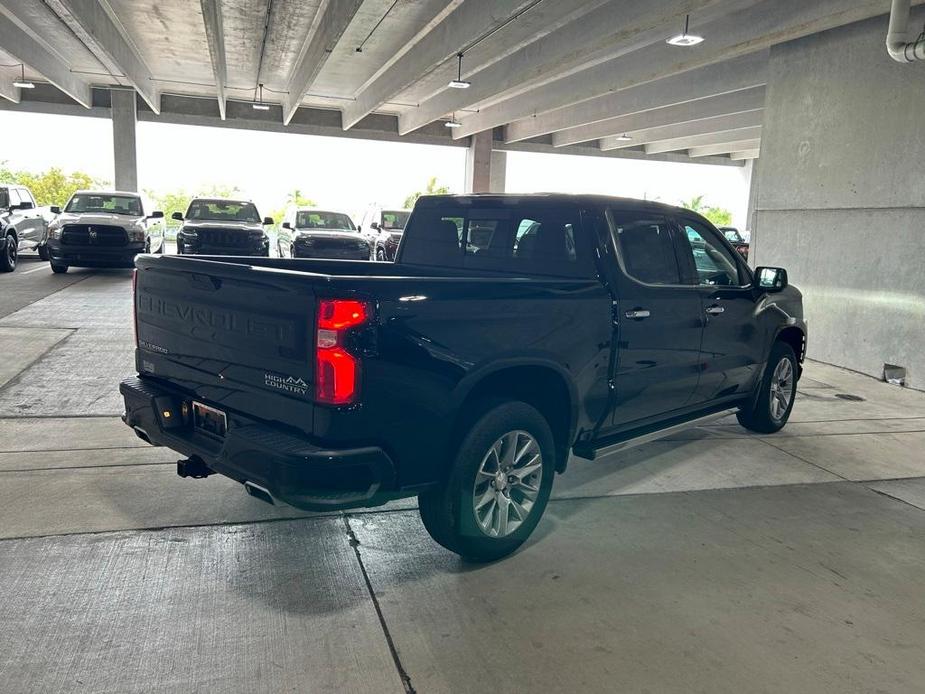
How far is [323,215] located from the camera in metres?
18.8

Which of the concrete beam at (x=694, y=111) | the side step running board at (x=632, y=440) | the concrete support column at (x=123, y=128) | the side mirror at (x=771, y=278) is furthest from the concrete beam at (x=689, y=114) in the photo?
the side step running board at (x=632, y=440)

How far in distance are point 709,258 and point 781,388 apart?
1698mm

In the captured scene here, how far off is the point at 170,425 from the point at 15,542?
0.98 metres

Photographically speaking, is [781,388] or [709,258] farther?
[781,388]

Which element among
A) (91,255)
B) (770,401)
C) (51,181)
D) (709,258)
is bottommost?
(770,401)

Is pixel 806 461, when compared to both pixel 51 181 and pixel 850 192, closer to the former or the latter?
pixel 850 192

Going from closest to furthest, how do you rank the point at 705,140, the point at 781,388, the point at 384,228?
1. the point at 781,388
2. the point at 384,228
3. the point at 705,140

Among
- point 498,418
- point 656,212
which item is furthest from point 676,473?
point 498,418

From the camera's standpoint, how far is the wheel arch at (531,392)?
11.2ft

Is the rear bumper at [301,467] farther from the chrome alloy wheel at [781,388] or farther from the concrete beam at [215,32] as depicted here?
the concrete beam at [215,32]

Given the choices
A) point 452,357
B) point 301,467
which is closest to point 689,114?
point 452,357

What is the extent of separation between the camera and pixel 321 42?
47.4 ft

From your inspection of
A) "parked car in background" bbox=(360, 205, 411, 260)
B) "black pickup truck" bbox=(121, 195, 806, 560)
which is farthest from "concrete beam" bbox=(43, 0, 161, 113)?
"black pickup truck" bbox=(121, 195, 806, 560)

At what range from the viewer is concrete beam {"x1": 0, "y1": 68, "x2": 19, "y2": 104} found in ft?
75.6
